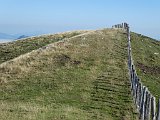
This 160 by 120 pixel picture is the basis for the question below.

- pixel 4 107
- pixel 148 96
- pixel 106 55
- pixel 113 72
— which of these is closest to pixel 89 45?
pixel 106 55

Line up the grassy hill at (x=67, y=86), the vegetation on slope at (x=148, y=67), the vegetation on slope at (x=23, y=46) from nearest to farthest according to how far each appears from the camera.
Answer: the grassy hill at (x=67, y=86)
the vegetation on slope at (x=148, y=67)
the vegetation on slope at (x=23, y=46)

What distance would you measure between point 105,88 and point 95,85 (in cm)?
138

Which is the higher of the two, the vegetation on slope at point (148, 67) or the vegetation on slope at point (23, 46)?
the vegetation on slope at point (23, 46)

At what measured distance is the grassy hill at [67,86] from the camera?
27781 mm

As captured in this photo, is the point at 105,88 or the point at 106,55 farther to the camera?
the point at 106,55

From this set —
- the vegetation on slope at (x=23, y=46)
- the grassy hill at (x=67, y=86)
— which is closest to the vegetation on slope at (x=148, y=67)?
the grassy hill at (x=67, y=86)

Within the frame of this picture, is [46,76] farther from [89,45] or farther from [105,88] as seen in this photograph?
[89,45]

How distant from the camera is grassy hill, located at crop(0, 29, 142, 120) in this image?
27.8m

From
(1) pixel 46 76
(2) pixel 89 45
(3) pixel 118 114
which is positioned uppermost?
(2) pixel 89 45

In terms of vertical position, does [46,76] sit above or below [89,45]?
below

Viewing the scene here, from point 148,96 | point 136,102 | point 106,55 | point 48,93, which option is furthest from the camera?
point 106,55

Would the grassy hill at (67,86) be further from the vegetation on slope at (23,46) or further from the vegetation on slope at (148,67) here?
the vegetation on slope at (23,46)

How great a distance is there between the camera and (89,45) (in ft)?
197

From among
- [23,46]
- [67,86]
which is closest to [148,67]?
[67,86]
